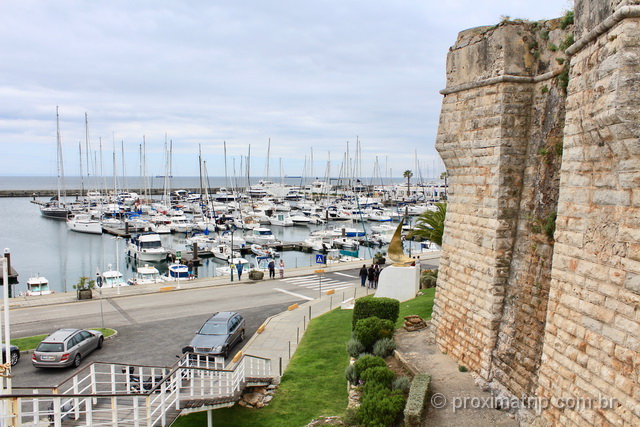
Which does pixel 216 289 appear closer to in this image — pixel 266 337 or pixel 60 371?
pixel 266 337

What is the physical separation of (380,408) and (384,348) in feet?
11.5

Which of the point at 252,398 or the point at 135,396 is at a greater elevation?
the point at 135,396

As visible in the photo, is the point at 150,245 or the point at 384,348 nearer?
the point at 384,348

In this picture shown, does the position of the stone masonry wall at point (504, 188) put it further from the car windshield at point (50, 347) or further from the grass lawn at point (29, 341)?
the grass lawn at point (29, 341)

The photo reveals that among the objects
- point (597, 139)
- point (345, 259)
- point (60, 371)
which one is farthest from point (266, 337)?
point (345, 259)

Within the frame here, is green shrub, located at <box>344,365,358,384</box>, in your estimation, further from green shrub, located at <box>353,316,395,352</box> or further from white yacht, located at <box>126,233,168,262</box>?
white yacht, located at <box>126,233,168,262</box>

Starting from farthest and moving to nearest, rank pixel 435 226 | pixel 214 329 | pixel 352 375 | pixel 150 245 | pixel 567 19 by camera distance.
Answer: pixel 150 245, pixel 435 226, pixel 214 329, pixel 352 375, pixel 567 19

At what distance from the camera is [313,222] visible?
286 feet

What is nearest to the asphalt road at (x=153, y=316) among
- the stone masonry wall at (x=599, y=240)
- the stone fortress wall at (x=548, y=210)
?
the stone fortress wall at (x=548, y=210)

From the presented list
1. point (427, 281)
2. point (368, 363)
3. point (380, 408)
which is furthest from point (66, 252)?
point (380, 408)

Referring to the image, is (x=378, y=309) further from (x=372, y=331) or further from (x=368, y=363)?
(x=368, y=363)

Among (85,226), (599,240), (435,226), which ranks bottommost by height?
(85,226)

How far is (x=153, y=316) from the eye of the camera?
25.8 m

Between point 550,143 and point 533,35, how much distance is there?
2.96 m
